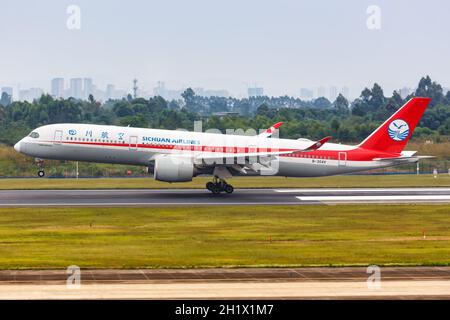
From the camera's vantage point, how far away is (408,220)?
44.3 metres

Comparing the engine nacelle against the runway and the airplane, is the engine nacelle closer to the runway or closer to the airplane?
the airplane

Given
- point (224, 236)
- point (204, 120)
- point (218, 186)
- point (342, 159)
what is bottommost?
point (224, 236)

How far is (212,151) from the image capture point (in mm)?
57344

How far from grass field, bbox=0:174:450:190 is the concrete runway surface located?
38098mm

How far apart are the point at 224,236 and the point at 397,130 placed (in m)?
25.9

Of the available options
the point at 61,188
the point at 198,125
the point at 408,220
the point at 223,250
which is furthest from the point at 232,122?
the point at 223,250

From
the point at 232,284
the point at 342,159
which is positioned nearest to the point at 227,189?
the point at 342,159

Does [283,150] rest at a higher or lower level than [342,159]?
higher

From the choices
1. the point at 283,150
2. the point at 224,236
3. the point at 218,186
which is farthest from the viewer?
the point at 218,186

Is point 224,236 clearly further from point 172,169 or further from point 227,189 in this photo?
point 227,189

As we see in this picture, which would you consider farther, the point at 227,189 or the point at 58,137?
the point at 227,189

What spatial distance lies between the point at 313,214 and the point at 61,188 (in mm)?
25014

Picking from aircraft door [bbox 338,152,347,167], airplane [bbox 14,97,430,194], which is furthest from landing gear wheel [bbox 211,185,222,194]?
aircraft door [bbox 338,152,347,167]

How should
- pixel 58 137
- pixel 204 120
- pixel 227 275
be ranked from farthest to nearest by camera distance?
pixel 204 120 → pixel 58 137 → pixel 227 275
